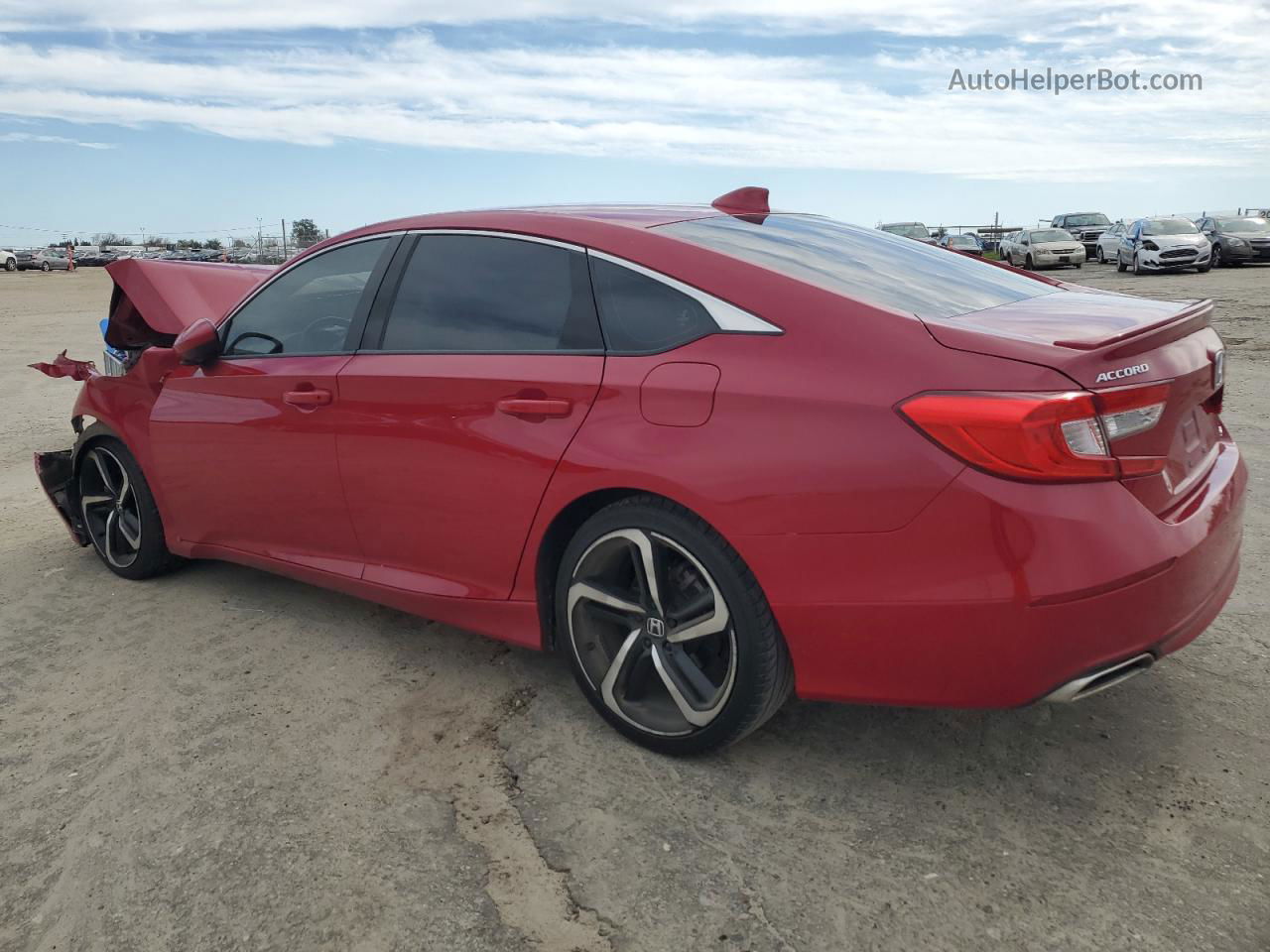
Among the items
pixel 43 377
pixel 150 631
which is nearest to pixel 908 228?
pixel 43 377

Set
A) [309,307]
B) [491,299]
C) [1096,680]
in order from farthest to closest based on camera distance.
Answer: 1. [309,307]
2. [491,299]
3. [1096,680]

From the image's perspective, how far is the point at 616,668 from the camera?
9.61ft

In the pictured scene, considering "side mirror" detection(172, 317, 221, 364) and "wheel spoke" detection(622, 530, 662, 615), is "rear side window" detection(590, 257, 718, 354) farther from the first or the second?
"side mirror" detection(172, 317, 221, 364)

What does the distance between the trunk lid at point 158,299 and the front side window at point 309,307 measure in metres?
0.65

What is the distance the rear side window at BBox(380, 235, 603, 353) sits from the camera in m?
3.00

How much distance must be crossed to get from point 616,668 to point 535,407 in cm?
77

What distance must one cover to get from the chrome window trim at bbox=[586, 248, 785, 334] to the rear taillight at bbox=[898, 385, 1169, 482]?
45 centimetres

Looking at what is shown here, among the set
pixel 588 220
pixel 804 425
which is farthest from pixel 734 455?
pixel 588 220

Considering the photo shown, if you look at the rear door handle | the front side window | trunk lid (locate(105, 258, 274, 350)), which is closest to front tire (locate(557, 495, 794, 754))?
the rear door handle

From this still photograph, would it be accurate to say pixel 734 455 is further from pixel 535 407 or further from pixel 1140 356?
pixel 1140 356

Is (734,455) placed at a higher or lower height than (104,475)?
higher

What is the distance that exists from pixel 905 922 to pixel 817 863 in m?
0.26

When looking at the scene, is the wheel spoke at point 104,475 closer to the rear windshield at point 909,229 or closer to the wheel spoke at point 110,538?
the wheel spoke at point 110,538

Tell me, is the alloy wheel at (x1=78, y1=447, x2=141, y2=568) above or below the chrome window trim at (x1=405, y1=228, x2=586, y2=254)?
below
